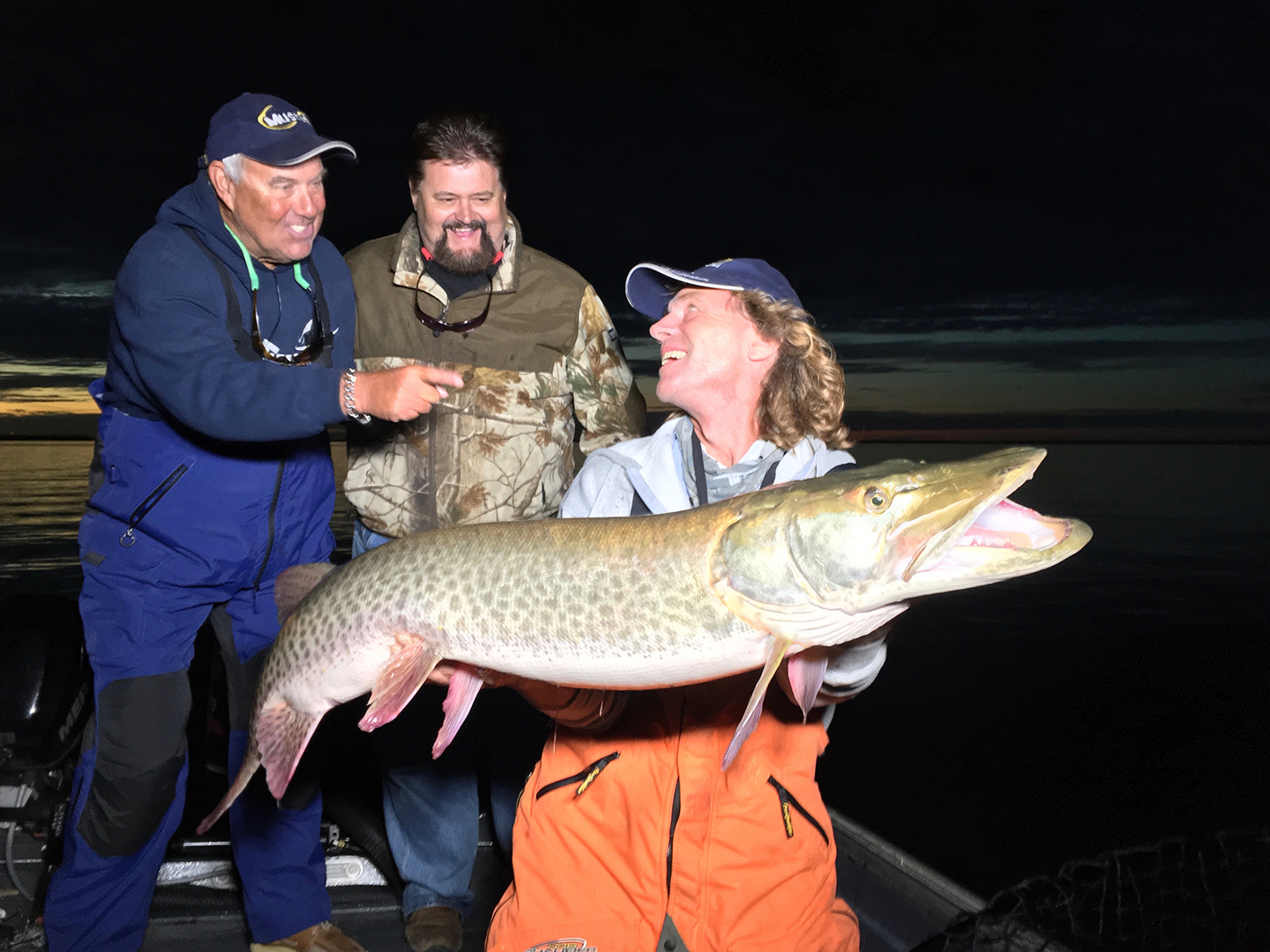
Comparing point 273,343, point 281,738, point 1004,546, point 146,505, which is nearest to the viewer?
point 1004,546

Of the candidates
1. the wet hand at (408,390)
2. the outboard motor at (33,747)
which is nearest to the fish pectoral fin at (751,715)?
the wet hand at (408,390)

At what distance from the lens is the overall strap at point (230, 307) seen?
2949 mm

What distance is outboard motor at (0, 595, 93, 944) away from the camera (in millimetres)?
3340

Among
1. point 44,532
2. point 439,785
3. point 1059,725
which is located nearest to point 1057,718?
point 1059,725

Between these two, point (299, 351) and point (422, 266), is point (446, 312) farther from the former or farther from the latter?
point (299, 351)

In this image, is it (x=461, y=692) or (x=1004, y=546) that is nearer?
(x=1004, y=546)

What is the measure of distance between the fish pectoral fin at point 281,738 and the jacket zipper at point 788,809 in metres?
1.29

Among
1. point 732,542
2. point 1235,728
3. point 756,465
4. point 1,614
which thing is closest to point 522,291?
point 756,465

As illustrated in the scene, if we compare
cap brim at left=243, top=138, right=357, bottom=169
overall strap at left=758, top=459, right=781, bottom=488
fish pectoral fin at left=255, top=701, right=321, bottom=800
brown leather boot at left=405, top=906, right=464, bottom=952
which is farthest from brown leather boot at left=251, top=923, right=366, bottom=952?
cap brim at left=243, top=138, right=357, bottom=169

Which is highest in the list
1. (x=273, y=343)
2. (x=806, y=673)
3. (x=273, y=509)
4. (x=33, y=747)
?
(x=273, y=343)

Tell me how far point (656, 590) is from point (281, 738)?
1.30 metres

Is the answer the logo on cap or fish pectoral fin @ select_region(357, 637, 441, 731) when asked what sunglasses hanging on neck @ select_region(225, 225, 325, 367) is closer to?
the logo on cap

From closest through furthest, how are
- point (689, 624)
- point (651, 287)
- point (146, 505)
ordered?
point (689, 624) → point (651, 287) → point (146, 505)

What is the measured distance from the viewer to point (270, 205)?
10.0ft
